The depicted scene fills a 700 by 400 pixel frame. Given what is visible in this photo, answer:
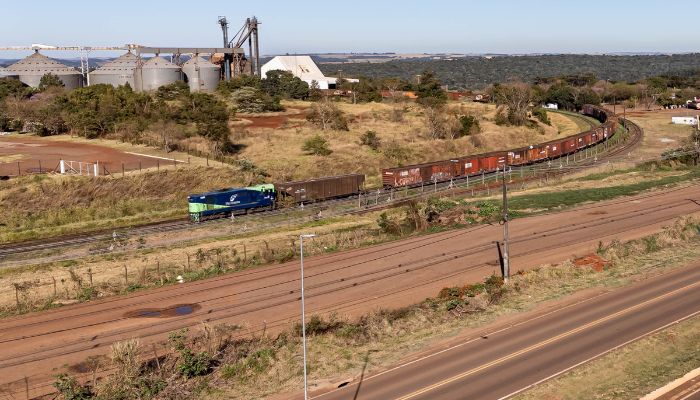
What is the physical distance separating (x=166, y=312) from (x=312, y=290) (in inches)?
341

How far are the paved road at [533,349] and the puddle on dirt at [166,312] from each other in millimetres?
14142

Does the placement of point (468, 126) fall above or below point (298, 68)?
below

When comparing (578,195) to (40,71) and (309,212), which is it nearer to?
(309,212)

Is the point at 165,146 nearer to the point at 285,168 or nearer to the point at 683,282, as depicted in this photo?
the point at 285,168

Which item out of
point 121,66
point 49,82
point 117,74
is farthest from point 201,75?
point 49,82

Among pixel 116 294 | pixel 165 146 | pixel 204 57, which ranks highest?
pixel 204 57

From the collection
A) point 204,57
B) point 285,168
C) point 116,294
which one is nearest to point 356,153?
point 285,168

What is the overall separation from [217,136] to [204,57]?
74324 mm

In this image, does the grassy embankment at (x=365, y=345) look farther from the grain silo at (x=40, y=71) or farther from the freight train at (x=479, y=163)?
the grain silo at (x=40, y=71)

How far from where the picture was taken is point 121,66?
140875 millimetres

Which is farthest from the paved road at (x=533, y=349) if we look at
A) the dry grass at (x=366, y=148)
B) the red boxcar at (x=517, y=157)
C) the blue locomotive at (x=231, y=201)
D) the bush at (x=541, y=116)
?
the bush at (x=541, y=116)

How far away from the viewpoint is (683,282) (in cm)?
4141

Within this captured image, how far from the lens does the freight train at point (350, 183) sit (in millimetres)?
61562

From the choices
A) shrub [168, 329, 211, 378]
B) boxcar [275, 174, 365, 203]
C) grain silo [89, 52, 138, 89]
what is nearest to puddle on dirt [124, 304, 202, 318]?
shrub [168, 329, 211, 378]
